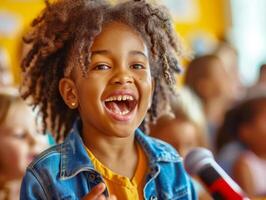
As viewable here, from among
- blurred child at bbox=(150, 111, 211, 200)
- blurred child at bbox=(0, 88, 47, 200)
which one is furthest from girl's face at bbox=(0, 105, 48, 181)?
blurred child at bbox=(150, 111, 211, 200)

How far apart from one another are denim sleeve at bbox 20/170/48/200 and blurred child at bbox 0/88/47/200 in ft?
2.22

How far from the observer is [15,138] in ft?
5.72

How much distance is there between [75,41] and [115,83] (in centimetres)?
10

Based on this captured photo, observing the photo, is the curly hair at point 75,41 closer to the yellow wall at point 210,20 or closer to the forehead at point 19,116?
the forehead at point 19,116

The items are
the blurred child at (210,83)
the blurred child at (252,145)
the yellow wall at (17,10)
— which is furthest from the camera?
the yellow wall at (17,10)

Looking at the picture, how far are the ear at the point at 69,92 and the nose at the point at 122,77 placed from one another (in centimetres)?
9

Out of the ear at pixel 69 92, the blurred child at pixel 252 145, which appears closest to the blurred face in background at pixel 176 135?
the blurred child at pixel 252 145

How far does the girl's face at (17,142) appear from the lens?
1733mm

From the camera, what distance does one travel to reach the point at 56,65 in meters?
1.15

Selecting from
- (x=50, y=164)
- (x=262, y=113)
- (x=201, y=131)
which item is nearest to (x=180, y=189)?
(x=50, y=164)

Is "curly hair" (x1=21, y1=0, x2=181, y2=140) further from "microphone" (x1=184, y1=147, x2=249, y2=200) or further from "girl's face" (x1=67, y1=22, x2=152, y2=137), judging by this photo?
"microphone" (x1=184, y1=147, x2=249, y2=200)

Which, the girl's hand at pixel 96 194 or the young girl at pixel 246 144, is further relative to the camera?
the young girl at pixel 246 144

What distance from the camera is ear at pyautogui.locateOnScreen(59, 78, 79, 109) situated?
1.11 metres

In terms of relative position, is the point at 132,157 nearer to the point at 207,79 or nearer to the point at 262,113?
the point at 262,113
